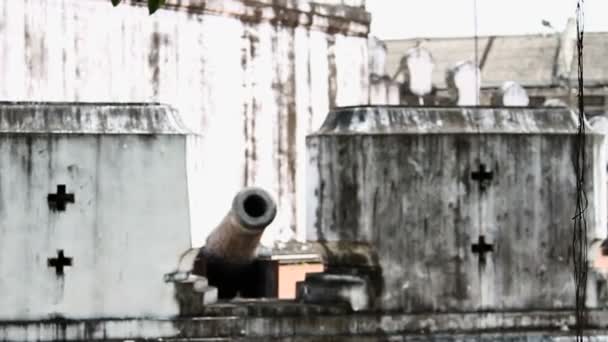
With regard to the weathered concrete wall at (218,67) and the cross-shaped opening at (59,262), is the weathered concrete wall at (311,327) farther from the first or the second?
the weathered concrete wall at (218,67)

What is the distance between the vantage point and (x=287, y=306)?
27.3ft

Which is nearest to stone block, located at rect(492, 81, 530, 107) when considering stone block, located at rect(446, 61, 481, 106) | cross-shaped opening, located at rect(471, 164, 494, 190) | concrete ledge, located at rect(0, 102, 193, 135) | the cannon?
stone block, located at rect(446, 61, 481, 106)

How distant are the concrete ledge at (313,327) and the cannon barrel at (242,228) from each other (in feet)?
2.06

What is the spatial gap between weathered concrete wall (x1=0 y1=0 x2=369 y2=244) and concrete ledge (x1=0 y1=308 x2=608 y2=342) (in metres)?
4.34

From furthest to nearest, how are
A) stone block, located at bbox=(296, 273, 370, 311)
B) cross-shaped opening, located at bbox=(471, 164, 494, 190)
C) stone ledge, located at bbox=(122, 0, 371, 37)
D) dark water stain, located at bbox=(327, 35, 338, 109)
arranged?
dark water stain, located at bbox=(327, 35, 338, 109) → stone ledge, located at bbox=(122, 0, 371, 37) → cross-shaped opening, located at bbox=(471, 164, 494, 190) → stone block, located at bbox=(296, 273, 370, 311)

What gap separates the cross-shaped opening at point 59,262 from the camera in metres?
8.09

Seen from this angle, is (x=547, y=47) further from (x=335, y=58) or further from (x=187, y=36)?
(x=187, y=36)

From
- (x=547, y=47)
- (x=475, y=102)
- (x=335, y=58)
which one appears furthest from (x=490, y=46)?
(x=335, y=58)

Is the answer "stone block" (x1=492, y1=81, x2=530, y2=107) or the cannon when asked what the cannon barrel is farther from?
"stone block" (x1=492, y1=81, x2=530, y2=107)

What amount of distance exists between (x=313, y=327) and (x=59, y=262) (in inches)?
59.0

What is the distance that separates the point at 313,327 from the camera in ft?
27.3

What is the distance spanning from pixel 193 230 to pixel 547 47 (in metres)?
33.1

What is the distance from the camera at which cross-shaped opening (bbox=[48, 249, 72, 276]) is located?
809 cm

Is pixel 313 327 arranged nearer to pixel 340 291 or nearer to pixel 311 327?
pixel 311 327
